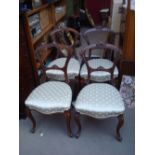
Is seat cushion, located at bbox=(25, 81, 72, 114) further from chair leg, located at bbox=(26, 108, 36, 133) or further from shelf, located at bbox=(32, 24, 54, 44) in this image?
shelf, located at bbox=(32, 24, 54, 44)

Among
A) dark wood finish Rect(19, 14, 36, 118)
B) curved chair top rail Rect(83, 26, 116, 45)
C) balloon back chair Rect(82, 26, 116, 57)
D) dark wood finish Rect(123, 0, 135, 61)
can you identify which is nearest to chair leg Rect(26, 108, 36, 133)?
dark wood finish Rect(19, 14, 36, 118)

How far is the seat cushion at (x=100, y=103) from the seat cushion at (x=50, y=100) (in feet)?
0.37

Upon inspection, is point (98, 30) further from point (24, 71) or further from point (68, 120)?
point (68, 120)

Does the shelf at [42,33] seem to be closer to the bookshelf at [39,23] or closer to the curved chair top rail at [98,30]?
the bookshelf at [39,23]

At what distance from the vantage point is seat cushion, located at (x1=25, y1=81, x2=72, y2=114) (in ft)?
5.27

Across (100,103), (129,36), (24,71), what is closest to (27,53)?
(24,71)

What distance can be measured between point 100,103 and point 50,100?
43 cm

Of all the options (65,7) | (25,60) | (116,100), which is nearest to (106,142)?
(116,100)

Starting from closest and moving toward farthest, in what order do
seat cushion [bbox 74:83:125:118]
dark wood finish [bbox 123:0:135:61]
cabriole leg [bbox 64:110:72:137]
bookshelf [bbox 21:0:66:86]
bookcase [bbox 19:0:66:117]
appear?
seat cushion [bbox 74:83:125:118] < cabriole leg [bbox 64:110:72:137] < bookcase [bbox 19:0:66:117] < bookshelf [bbox 21:0:66:86] < dark wood finish [bbox 123:0:135:61]

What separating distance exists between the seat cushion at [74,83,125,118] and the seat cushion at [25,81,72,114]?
4.4 inches

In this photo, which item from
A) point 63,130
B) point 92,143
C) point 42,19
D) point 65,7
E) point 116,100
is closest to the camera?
point 116,100
